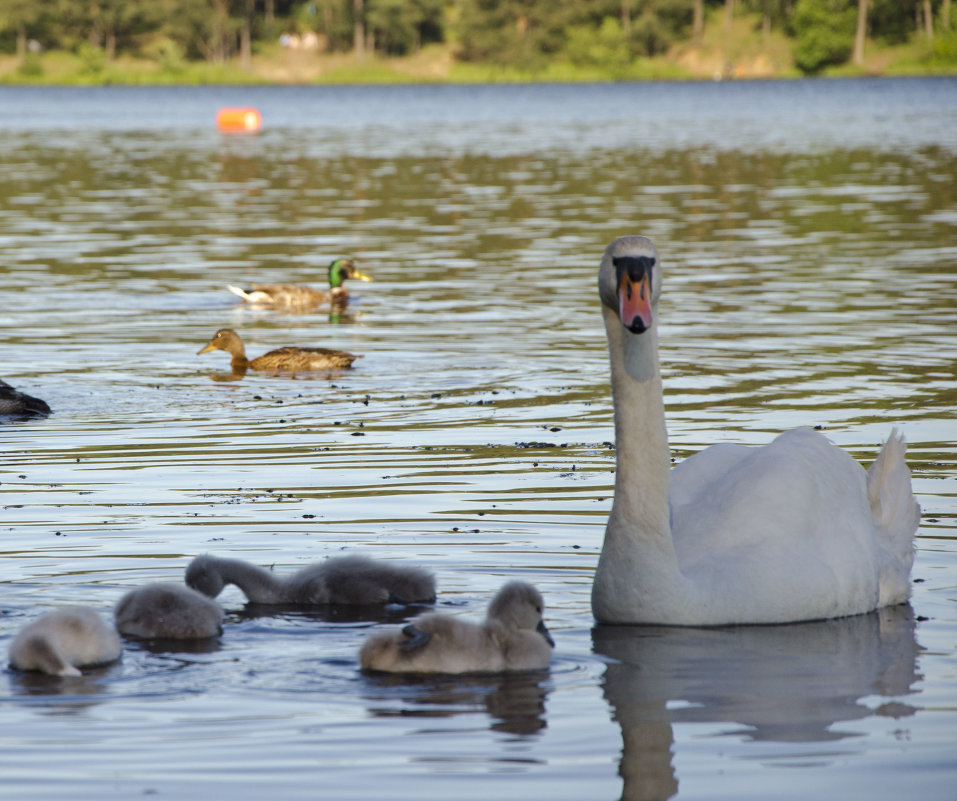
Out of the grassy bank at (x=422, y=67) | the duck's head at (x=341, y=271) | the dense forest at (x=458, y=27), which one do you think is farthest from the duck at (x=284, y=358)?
the grassy bank at (x=422, y=67)

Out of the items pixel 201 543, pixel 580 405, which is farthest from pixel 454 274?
pixel 201 543

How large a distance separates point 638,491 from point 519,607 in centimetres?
79

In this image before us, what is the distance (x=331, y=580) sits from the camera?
303 inches

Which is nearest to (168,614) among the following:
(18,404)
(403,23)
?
(18,404)

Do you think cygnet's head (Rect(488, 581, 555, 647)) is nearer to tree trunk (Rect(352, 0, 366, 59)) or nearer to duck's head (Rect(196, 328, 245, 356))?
duck's head (Rect(196, 328, 245, 356))

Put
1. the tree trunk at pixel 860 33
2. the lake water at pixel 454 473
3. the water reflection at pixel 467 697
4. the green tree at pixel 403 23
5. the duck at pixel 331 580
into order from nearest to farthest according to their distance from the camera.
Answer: the lake water at pixel 454 473, the water reflection at pixel 467 697, the duck at pixel 331 580, the tree trunk at pixel 860 33, the green tree at pixel 403 23

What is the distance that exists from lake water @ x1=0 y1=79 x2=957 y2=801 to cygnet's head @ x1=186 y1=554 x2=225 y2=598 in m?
0.21

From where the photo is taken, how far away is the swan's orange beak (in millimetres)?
6762

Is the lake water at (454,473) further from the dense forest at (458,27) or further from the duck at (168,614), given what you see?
the dense forest at (458,27)

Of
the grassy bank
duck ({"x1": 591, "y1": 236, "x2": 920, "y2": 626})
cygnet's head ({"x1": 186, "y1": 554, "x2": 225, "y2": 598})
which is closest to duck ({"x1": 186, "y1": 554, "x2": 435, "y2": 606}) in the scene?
cygnet's head ({"x1": 186, "y1": 554, "x2": 225, "y2": 598})

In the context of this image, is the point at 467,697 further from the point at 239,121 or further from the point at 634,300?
the point at 239,121

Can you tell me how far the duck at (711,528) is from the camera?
7137mm

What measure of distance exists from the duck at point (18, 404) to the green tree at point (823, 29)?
10438 cm

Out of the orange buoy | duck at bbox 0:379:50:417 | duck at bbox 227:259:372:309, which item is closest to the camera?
duck at bbox 0:379:50:417
